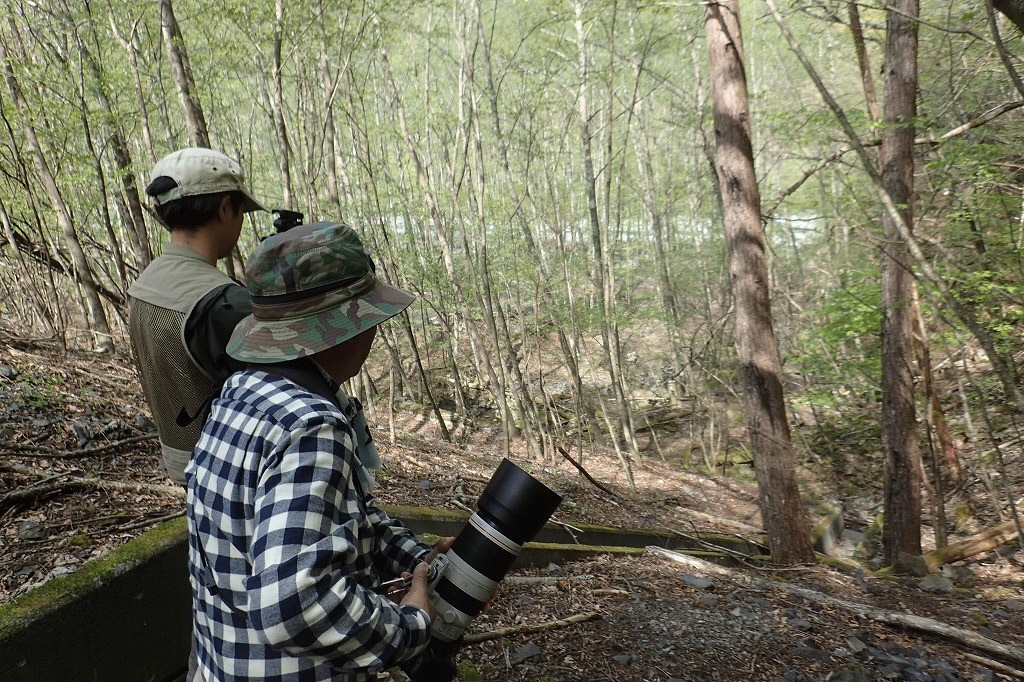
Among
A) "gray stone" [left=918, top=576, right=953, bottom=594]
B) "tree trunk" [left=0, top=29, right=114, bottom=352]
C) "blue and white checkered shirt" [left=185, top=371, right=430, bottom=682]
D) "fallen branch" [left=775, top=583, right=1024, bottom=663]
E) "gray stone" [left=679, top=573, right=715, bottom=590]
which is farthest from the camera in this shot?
"gray stone" [left=918, top=576, right=953, bottom=594]

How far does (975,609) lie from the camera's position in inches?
160

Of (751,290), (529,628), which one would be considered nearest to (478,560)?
(529,628)

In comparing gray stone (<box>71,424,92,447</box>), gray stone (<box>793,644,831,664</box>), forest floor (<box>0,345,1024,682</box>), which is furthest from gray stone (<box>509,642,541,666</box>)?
gray stone (<box>71,424,92,447</box>)

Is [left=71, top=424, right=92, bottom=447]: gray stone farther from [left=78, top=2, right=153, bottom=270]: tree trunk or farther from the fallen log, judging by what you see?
the fallen log

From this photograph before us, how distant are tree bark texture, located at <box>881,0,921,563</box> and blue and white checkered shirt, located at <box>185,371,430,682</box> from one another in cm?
529

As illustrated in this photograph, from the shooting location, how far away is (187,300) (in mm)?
1683

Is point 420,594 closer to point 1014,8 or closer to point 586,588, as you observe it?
point 586,588

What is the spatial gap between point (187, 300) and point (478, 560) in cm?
112

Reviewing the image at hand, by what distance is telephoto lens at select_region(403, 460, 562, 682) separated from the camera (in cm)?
124

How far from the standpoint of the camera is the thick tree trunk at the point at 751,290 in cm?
474

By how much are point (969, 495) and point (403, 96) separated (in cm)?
1146

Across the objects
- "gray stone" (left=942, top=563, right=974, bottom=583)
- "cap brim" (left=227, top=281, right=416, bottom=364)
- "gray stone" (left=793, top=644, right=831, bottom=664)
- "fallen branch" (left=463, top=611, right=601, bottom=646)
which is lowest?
"gray stone" (left=942, top=563, right=974, bottom=583)

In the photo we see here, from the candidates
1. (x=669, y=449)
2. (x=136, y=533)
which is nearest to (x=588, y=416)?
(x=669, y=449)

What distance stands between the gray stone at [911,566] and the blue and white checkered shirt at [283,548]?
5756 millimetres
